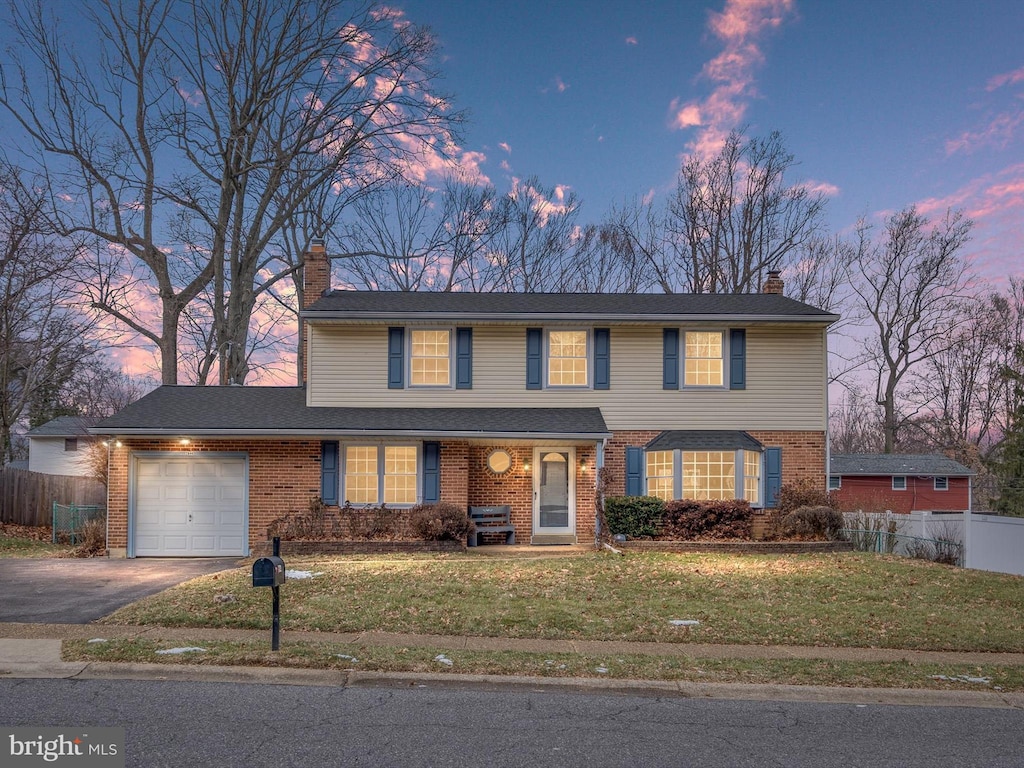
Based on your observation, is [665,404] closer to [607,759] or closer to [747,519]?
[747,519]

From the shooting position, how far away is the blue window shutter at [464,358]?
18172 millimetres

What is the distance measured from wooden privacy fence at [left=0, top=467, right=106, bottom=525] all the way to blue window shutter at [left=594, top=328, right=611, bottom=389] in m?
15.9

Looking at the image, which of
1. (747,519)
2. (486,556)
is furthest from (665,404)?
(486,556)

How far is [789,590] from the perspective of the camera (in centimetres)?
1150

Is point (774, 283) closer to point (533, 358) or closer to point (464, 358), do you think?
point (533, 358)

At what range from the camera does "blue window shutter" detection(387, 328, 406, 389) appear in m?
18.1

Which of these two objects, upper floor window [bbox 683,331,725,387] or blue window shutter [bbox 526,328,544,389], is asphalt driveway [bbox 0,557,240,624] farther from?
upper floor window [bbox 683,331,725,387]

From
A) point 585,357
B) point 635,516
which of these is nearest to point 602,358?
point 585,357

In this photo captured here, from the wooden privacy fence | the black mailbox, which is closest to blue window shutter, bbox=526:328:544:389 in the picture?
the black mailbox

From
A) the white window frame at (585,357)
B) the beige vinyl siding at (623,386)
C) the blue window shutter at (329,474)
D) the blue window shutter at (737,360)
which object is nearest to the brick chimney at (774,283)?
the beige vinyl siding at (623,386)

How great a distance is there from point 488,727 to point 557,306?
14.1 m

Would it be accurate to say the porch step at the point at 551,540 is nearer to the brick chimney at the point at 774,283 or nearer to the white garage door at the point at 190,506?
the white garage door at the point at 190,506

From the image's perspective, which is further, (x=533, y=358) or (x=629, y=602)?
(x=533, y=358)

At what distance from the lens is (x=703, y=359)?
60.3 ft
